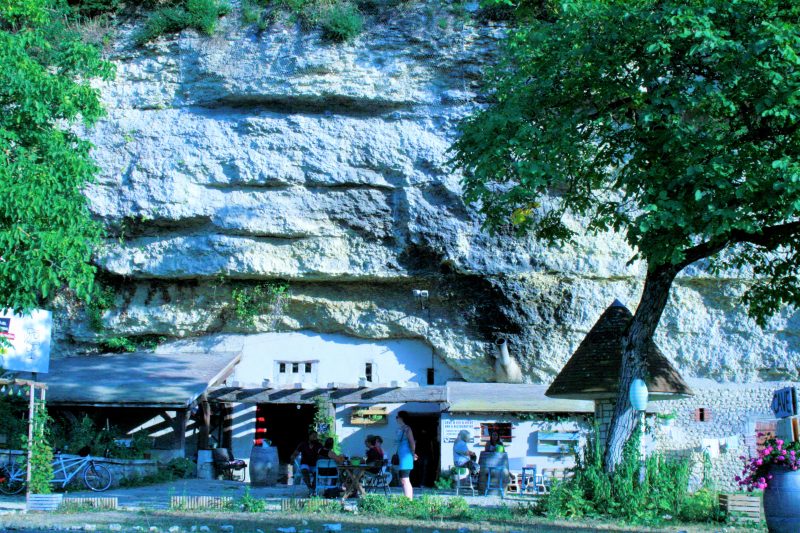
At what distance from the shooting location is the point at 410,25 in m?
24.6

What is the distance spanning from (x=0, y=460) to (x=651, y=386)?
38.1 feet

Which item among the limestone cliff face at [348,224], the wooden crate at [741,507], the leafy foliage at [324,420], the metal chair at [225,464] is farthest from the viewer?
the limestone cliff face at [348,224]

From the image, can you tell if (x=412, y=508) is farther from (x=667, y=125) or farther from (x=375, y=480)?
(x=667, y=125)

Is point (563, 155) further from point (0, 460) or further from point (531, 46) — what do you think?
point (0, 460)

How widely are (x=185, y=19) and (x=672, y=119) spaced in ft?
55.1

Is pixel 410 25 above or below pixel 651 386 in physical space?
above

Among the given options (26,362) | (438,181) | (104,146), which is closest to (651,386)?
(438,181)

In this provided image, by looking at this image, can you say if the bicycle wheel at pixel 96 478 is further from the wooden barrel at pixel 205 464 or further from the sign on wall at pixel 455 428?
the sign on wall at pixel 455 428

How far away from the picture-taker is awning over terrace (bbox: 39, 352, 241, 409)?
2016 centimetres

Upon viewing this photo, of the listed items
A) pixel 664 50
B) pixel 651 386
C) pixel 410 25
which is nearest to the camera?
pixel 664 50

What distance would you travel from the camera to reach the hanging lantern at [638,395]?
41.6 ft

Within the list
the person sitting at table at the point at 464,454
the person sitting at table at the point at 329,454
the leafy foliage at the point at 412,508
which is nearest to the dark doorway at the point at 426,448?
the person sitting at table at the point at 464,454

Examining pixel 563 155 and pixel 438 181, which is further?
pixel 438 181

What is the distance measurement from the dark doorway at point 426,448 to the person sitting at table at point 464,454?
251cm
